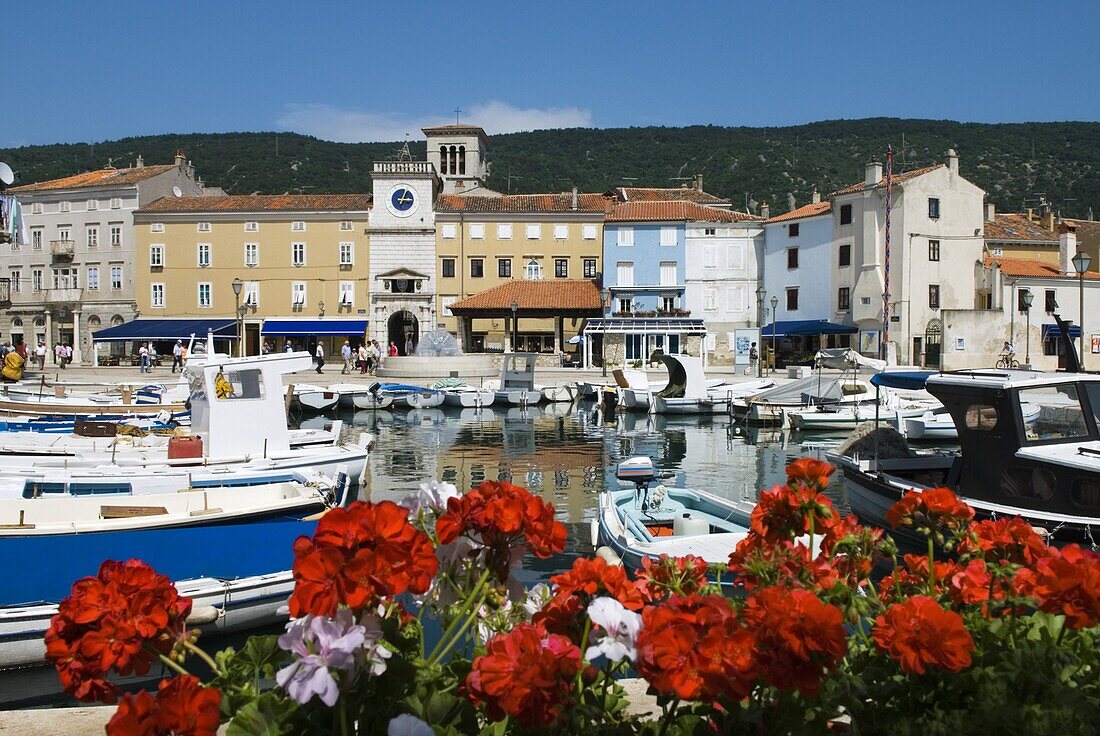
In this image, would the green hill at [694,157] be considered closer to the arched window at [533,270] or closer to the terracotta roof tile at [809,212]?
the terracotta roof tile at [809,212]

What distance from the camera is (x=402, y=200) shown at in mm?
57844

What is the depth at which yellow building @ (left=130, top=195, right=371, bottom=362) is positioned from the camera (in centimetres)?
5788

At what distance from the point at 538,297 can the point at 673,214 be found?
932 centimetres

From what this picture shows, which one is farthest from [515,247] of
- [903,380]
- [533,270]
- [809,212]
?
[903,380]

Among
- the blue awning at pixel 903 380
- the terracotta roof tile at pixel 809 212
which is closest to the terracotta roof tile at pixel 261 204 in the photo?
the terracotta roof tile at pixel 809 212

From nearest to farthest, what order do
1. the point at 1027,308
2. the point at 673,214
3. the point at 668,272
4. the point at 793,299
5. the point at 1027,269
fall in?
the point at 1027,308 < the point at 1027,269 < the point at 793,299 < the point at 668,272 < the point at 673,214

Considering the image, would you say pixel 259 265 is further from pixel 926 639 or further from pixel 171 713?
pixel 926 639

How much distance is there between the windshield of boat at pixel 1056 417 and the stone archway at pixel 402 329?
47.5m

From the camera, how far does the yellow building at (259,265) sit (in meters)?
57.9

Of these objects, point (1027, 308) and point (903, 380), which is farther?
point (1027, 308)

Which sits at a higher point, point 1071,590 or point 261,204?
point 261,204

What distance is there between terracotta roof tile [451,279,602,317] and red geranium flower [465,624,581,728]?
5192 centimetres

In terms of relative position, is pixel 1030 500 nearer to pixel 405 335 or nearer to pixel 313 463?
pixel 313 463

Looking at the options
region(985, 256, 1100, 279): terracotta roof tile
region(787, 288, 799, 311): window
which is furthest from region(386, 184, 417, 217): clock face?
region(985, 256, 1100, 279): terracotta roof tile
